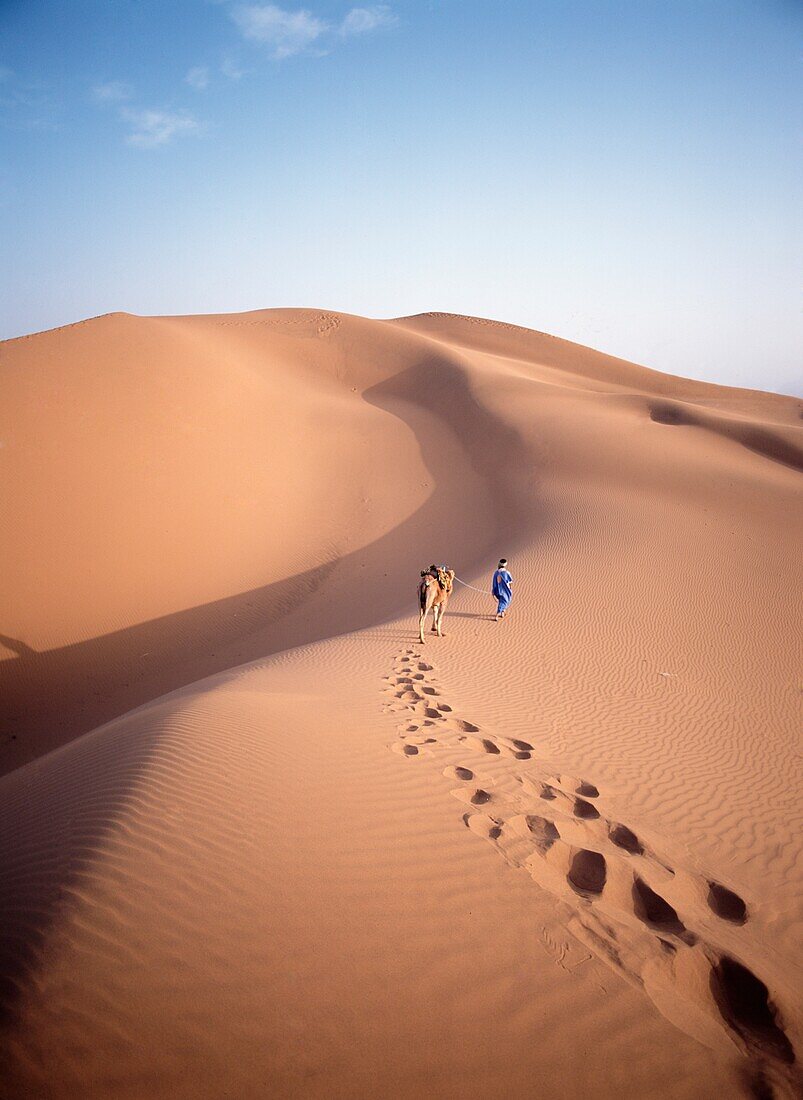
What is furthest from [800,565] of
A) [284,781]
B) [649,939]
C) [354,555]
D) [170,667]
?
[170,667]

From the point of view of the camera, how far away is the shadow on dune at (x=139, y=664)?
3.32 meters

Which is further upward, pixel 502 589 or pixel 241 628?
pixel 502 589

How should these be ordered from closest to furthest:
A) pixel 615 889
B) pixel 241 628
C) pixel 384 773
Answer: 1. pixel 615 889
2. pixel 384 773
3. pixel 241 628

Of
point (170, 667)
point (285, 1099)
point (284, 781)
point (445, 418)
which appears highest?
point (445, 418)

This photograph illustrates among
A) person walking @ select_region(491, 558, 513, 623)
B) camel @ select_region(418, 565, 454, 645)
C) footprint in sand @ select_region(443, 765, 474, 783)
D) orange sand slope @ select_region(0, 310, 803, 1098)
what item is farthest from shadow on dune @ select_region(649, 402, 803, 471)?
footprint in sand @ select_region(443, 765, 474, 783)

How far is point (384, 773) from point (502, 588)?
6995 millimetres

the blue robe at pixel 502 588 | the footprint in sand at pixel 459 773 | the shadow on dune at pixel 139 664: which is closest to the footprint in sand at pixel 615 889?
the footprint in sand at pixel 459 773

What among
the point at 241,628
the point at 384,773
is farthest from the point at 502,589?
the point at 384,773

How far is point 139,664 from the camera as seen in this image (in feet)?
39.7

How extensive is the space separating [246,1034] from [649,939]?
2362mm

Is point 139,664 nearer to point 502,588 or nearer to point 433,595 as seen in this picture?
point 433,595

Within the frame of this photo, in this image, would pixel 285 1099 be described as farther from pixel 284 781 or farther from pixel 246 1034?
pixel 284 781

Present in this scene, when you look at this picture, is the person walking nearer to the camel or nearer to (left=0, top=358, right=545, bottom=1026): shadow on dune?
(left=0, top=358, right=545, bottom=1026): shadow on dune

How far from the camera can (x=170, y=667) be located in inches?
472
